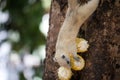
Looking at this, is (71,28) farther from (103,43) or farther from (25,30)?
(25,30)

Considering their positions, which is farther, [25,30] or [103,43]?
[25,30]

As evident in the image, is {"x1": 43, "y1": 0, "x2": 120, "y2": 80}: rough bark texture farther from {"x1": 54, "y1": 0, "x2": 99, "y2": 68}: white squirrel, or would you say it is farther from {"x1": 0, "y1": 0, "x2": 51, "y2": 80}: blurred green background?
{"x1": 0, "y1": 0, "x2": 51, "y2": 80}: blurred green background

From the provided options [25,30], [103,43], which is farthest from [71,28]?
[25,30]

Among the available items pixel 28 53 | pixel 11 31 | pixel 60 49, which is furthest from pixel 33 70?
pixel 60 49

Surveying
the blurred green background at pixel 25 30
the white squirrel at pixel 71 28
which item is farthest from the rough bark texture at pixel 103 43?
the blurred green background at pixel 25 30

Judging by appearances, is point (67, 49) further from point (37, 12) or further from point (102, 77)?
point (37, 12)
